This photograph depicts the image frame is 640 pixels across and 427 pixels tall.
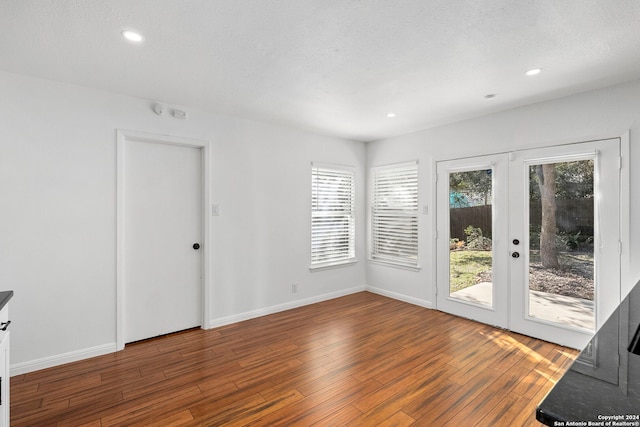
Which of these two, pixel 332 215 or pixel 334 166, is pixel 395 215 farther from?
pixel 334 166

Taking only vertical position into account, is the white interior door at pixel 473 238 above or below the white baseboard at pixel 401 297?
above

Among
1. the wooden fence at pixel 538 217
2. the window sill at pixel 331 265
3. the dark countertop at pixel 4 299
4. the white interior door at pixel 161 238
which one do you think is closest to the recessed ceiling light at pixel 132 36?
the white interior door at pixel 161 238

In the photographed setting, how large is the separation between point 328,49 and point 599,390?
7.50 ft

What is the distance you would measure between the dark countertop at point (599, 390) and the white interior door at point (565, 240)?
8.42 feet

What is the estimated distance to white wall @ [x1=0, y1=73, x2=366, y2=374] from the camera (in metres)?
2.69

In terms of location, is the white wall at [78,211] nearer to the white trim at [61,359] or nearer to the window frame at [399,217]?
the white trim at [61,359]

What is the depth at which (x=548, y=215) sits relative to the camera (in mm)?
3357

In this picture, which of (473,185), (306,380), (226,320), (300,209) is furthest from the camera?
(300,209)

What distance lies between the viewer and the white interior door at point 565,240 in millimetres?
2984

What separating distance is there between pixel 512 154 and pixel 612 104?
911 millimetres

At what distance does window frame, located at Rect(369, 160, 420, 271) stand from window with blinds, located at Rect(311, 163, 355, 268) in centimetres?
36

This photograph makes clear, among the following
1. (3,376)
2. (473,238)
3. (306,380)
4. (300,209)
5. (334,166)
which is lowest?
(306,380)

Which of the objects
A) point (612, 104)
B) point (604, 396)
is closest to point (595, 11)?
point (612, 104)

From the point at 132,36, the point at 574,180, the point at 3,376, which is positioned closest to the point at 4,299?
the point at 3,376
